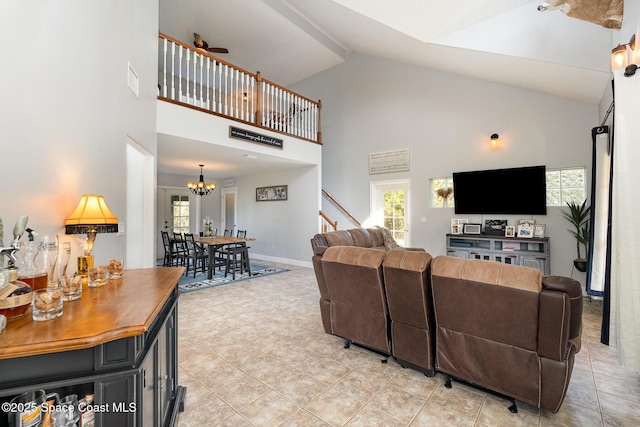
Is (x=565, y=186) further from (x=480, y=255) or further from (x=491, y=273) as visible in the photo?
(x=491, y=273)

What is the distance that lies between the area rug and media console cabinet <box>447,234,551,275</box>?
364cm

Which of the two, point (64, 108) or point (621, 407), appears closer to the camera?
point (64, 108)

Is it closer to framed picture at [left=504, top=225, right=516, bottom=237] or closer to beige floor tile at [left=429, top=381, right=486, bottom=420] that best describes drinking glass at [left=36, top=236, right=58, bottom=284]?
beige floor tile at [left=429, top=381, right=486, bottom=420]

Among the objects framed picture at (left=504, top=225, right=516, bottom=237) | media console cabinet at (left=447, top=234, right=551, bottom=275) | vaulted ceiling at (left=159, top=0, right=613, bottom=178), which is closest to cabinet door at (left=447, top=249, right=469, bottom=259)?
media console cabinet at (left=447, top=234, right=551, bottom=275)

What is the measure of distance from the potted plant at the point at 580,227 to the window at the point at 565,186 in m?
0.13

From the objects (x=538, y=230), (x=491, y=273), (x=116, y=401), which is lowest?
(x=116, y=401)

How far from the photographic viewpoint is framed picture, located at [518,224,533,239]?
4832mm

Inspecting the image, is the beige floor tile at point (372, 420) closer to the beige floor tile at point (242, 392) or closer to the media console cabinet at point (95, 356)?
the beige floor tile at point (242, 392)

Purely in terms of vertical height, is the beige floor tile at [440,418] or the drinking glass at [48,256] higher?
the drinking glass at [48,256]

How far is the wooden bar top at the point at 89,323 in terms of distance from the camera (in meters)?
0.84

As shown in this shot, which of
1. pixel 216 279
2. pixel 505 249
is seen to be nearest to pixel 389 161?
pixel 505 249

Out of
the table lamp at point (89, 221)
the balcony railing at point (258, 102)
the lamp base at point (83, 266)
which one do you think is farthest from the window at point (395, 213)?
the lamp base at point (83, 266)

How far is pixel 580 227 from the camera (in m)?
4.51

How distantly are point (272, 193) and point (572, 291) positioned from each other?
6.70m
